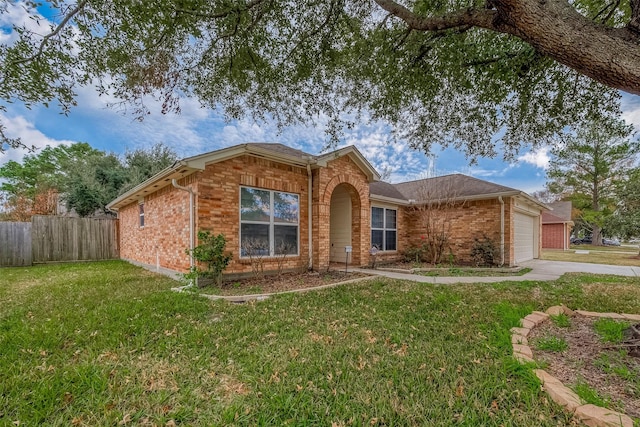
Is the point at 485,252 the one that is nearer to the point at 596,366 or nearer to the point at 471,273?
the point at 471,273

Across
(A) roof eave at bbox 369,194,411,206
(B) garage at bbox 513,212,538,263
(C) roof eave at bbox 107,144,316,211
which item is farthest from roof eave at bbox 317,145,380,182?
(B) garage at bbox 513,212,538,263

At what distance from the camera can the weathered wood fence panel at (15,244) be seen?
11.3m

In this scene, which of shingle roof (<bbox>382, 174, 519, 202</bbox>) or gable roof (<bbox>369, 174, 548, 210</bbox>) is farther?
shingle roof (<bbox>382, 174, 519, 202</bbox>)

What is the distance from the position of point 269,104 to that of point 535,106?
19.5ft

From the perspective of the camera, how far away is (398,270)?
9.75 metres

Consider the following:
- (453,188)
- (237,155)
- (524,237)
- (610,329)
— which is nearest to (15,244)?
(237,155)

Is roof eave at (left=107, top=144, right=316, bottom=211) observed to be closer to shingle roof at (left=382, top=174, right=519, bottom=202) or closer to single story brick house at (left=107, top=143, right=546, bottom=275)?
single story brick house at (left=107, top=143, right=546, bottom=275)

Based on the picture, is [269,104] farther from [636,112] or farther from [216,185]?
[636,112]

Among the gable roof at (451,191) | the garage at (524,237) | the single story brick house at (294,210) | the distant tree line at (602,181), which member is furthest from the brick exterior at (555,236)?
the single story brick house at (294,210)

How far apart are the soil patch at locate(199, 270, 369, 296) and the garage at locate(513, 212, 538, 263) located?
8.34 m

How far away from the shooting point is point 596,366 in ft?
9.27

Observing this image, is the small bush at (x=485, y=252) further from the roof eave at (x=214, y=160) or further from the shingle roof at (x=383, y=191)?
the roof eave at (x=214, y=160)

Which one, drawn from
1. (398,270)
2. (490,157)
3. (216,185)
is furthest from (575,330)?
(216,185)

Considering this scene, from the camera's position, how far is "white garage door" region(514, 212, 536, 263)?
12.5 metres
